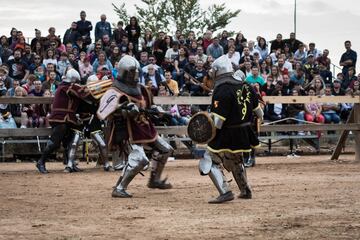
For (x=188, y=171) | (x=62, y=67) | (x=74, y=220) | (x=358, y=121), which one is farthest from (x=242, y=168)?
(x=62, y=67)

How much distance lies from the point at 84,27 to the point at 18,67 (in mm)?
3117

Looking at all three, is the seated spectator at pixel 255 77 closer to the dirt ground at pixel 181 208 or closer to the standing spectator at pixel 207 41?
the standing spectator at pixel 207 41

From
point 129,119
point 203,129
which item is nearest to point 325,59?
point 129,119

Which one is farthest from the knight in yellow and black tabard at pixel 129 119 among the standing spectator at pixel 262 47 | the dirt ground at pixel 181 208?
the standing spectator at pixel 262 47

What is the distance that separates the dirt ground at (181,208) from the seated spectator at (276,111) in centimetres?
513

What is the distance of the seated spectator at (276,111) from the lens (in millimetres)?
21234

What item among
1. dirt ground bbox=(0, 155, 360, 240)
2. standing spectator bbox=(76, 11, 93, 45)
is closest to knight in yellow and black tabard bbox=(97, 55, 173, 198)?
dirt ground bbox=(0, 155, 360, 240)

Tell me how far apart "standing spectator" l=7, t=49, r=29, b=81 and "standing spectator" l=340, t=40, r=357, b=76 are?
32.9 feet

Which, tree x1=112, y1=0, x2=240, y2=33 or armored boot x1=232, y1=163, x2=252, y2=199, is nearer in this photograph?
armored boot x1=232, y1=163, x2=252, y2=199

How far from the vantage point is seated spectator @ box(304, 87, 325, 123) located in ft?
70.4

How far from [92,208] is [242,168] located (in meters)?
2.21

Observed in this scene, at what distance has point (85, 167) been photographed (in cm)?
1794

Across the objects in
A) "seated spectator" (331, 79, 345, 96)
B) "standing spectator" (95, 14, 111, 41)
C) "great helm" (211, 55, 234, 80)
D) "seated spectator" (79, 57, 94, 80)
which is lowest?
"seated spectator" (331, 79, 345, 96)

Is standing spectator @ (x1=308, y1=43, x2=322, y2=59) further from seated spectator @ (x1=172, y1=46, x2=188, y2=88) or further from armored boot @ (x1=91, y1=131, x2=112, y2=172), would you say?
armored boot @ (x1=91, y1=131, x2=112, y2=172)
